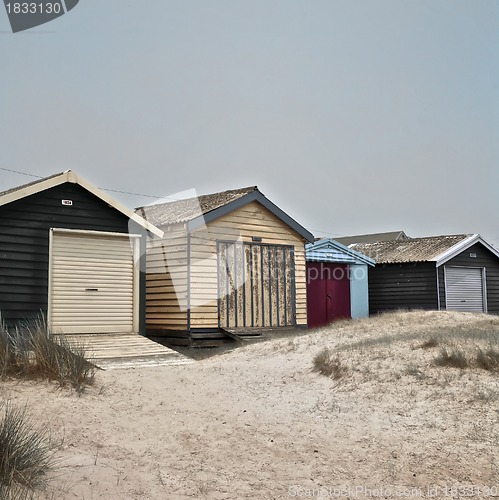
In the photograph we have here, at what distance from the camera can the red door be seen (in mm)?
21719

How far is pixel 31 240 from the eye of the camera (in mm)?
13523

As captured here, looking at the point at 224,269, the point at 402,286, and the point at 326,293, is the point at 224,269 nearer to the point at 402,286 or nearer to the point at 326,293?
the point at 326,293

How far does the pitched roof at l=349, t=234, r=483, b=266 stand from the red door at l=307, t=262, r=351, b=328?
3734mm

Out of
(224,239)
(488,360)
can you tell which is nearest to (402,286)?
(224,239)

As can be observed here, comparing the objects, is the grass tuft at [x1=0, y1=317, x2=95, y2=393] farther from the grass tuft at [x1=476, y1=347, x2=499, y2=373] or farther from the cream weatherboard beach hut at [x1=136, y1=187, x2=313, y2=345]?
the cream weatherboard beach hut at [x1=136, y1=187, x2=313, y2=345]

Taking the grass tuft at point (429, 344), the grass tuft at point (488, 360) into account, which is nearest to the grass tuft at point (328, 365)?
the grass tuft at point (429, 344)

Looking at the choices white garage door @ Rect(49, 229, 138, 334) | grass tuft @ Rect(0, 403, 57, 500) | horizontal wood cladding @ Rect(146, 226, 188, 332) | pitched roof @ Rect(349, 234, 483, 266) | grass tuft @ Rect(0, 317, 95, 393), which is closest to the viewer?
grass tuft @ Rect(0, 403, 57, 500)

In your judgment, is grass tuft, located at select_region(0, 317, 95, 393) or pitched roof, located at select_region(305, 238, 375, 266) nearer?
grass tuft, located at select_region(0, 317, 95, 393)

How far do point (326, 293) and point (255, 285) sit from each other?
17.8ft

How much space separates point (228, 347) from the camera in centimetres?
1608

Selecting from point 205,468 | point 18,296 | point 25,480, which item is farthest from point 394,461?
point 18,296

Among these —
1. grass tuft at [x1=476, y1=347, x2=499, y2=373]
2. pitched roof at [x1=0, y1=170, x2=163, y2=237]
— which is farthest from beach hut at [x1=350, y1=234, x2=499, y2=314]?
grass tuft at [x1=476, y1=347, x2=499, y2=373]

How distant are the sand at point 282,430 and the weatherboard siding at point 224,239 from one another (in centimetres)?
516

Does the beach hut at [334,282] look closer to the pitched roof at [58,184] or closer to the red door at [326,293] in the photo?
the red door at [326,293]
